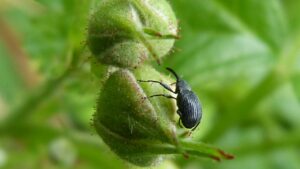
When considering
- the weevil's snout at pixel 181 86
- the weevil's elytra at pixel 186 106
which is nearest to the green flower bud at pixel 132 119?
the weevil's elytra at pixel 186 106

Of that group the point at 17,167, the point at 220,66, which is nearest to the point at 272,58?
the point at 220,66

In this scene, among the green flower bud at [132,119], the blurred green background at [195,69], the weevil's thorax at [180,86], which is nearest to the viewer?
the green flower bud at [132,119]

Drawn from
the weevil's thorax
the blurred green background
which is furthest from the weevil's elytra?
the blurred green background

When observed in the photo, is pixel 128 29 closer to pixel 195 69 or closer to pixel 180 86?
pixel 180 86

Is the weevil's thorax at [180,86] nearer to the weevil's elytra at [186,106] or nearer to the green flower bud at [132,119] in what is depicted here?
the weevil's elytra at [186,106]

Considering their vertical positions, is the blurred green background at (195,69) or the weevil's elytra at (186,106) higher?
the weevil's elytra at (186,106)

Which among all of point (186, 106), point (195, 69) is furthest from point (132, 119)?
point (195, 69)
